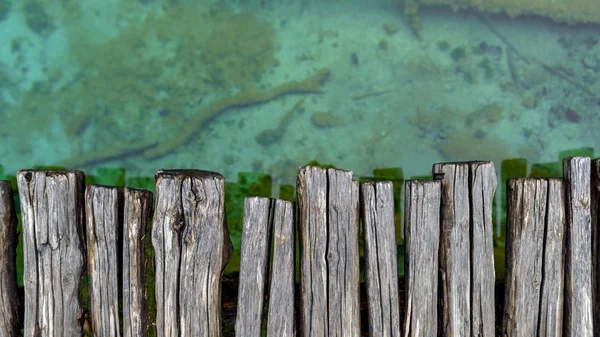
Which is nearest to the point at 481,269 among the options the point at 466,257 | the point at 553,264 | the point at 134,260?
the point at 466,257

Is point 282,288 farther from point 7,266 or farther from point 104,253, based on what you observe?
point 7,266

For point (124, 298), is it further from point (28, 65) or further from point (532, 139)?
point (532, 139)

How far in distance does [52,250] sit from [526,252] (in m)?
2.71

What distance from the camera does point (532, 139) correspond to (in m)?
3.76

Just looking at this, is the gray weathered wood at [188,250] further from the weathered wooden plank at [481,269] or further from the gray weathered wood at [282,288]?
the weathered wooden plank at [481,269]

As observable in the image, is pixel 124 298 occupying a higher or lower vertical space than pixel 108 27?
lower

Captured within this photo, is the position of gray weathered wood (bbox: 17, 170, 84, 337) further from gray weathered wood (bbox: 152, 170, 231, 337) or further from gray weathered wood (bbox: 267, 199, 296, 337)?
gray weathered wood (bbox: 267, 199, 296, 337)

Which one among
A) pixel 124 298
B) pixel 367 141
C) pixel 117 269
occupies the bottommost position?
pixel 124 298

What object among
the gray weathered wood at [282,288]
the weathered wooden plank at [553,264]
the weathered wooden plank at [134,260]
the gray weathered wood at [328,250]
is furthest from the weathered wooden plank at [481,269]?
the weathered wooden plank at [134,260]

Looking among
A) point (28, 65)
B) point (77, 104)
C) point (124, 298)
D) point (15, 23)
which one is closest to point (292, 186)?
point (124, 298)

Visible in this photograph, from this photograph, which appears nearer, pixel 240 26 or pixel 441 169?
pixel 441 169

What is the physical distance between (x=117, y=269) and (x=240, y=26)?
2.13 meters

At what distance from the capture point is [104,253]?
Result: 8.32 feet

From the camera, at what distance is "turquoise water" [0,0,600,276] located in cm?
366
